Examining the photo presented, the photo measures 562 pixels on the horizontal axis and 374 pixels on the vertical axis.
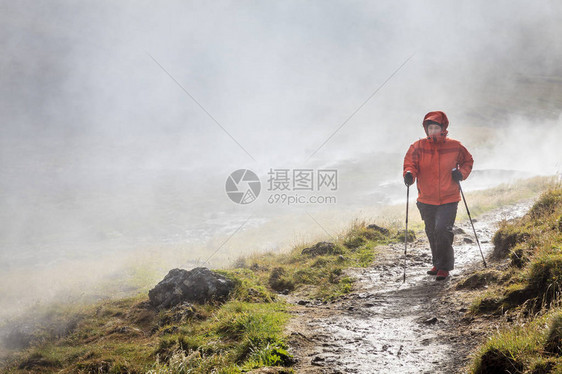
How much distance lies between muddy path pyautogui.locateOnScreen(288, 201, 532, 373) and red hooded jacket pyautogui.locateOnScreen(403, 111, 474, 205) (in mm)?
1751

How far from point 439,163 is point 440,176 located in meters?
0.29

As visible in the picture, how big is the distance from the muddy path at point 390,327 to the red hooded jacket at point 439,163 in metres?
1.75

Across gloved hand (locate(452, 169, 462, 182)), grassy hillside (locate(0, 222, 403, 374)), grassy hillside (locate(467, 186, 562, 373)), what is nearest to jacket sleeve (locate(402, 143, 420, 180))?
gloved hand (locate(452, 169, 462, 182))

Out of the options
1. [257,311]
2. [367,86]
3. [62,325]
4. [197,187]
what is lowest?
[62,325]

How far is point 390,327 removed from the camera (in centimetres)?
580

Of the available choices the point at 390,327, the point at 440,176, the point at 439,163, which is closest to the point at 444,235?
the point at 440,176

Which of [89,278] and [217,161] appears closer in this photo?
[89,278]

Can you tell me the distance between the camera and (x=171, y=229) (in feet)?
167

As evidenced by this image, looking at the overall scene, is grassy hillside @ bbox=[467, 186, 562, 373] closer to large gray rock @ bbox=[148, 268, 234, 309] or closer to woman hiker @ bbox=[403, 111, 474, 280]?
woman hiker @ bbox=[403, 111, 474, 280]

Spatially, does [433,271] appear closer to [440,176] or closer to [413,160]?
[440,176]

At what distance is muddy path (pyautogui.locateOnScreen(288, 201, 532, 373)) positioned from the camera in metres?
4.48

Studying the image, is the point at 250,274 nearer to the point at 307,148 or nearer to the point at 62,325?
the point at 62,325

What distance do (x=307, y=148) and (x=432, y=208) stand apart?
3927 inches

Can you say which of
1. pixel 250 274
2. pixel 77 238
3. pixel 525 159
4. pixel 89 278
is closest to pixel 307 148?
pixel 525 159
